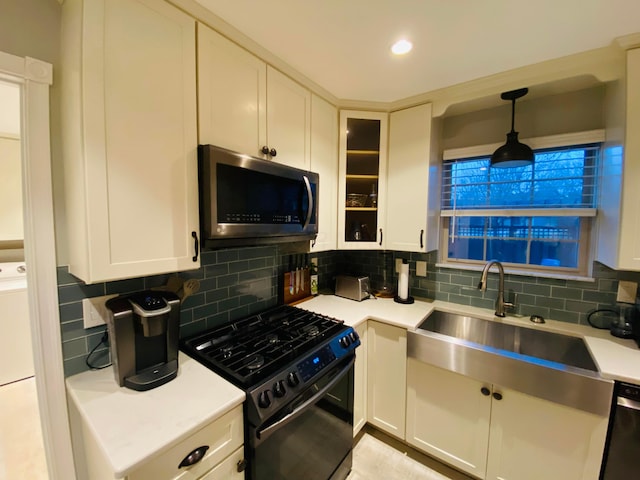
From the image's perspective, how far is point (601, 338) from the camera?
4.87 feet

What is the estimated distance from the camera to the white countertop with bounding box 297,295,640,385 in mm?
1225

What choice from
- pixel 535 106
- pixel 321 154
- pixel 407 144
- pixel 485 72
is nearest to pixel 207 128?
pixel 321 154

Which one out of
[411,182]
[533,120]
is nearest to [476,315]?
[411,182]

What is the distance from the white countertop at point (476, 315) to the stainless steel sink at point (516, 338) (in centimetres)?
5

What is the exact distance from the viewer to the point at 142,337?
3.42 feet

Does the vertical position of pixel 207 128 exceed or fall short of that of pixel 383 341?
it exceeds it

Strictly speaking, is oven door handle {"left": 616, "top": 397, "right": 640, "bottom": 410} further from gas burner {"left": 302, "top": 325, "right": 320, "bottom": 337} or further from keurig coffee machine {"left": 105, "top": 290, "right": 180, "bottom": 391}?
keurig coffee machine {"left": 105, "top": 290, "right": 180, "bottom": 391}

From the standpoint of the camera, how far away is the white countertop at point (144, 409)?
0.75 meters

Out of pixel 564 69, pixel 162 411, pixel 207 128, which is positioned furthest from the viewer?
pixel 564 69

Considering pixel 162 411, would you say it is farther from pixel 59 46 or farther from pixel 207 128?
pixel 59 46

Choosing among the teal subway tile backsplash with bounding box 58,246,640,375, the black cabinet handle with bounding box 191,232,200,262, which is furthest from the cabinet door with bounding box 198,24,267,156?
the teal subway tile backsplash with bounding box 58,246,640,375

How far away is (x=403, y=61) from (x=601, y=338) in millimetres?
1906

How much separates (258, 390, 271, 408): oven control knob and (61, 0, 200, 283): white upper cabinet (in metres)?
0.60

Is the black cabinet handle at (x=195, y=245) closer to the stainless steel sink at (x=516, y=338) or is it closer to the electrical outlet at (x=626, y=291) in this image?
the stainless steel sink at (x=516, y=338)
